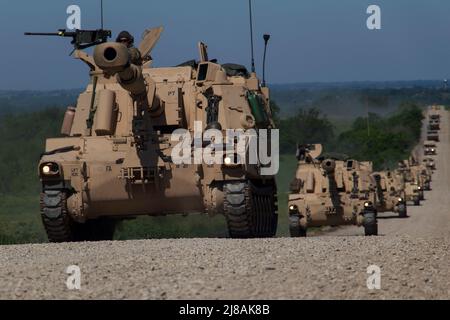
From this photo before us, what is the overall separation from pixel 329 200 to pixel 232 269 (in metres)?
16.9

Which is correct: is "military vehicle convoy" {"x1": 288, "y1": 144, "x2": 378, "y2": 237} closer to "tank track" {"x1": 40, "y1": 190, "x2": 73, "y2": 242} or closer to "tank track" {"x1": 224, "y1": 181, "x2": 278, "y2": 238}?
"tank track" {"x1": 224, "y1": 181, "x2": 278, "y2": 238}

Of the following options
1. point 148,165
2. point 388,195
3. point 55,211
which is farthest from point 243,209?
point 388,195

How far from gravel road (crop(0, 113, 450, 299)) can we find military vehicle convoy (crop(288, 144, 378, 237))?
10.6 m

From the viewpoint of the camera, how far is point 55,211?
69.2 feet

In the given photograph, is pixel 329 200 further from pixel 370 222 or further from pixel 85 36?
pixel 85 36

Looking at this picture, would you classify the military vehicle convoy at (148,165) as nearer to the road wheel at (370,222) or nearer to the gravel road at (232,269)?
the gravel road at (232,269)

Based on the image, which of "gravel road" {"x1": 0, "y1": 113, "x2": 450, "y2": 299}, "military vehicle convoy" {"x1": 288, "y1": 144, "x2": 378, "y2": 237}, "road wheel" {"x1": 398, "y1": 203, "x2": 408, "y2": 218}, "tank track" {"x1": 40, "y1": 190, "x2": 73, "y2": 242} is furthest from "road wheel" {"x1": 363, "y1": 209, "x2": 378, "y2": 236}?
"road wheel" {"x1": 398, "y1": 203, "x2": 408, "y2": 218}

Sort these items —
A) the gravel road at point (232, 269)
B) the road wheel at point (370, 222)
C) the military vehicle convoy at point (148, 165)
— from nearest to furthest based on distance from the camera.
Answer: the gravel road at point (232, 269)
the military vehicle convoy at point (148, 165)
the road wheel at point (370, 222)

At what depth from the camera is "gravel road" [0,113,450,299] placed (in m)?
11.9

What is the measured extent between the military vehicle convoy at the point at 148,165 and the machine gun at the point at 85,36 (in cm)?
59

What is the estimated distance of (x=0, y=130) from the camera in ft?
235

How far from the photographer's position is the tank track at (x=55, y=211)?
2106 cm

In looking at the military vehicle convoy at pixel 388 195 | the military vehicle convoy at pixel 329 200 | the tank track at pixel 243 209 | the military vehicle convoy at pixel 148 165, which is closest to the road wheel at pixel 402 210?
the military vehicle convoy at pixel 388 195
